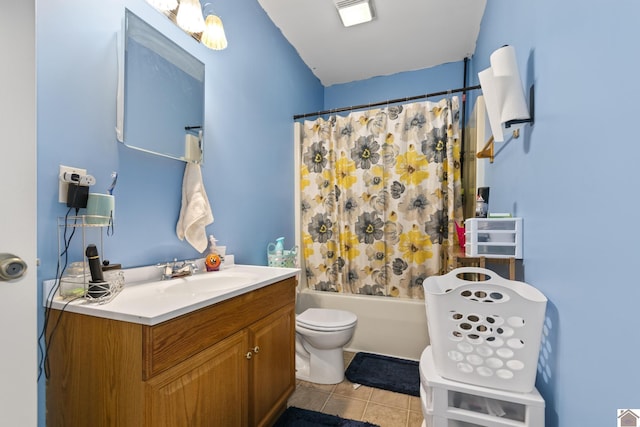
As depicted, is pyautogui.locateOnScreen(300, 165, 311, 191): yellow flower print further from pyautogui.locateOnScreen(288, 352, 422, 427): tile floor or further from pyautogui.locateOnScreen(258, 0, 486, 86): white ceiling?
pyautogui.locateOnScreen(288, 352, 422, 427): tile floor

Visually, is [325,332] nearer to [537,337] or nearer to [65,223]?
[537,337]

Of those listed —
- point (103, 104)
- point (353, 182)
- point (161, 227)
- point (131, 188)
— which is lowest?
point (161, 227)

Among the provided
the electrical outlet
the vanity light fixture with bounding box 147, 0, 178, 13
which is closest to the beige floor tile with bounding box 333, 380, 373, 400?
the electrical outlet

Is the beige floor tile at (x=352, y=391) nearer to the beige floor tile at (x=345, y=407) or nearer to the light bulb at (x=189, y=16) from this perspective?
the beige floor tile at (x=345, y=407)

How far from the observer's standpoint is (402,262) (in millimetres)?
2385

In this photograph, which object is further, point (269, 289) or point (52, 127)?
point (269, 289)

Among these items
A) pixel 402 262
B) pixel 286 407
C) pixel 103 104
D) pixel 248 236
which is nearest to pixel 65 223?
pixel 103 104

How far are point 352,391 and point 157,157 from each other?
5.98ft

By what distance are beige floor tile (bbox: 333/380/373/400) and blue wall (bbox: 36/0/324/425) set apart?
3.44 feet

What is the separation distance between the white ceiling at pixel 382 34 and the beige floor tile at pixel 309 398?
9.12 feet

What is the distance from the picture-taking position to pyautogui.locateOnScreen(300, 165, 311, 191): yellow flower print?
106 inches

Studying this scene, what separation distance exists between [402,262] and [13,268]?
225cm

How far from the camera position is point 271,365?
4.70ft

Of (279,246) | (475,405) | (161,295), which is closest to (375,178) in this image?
(279,246)
